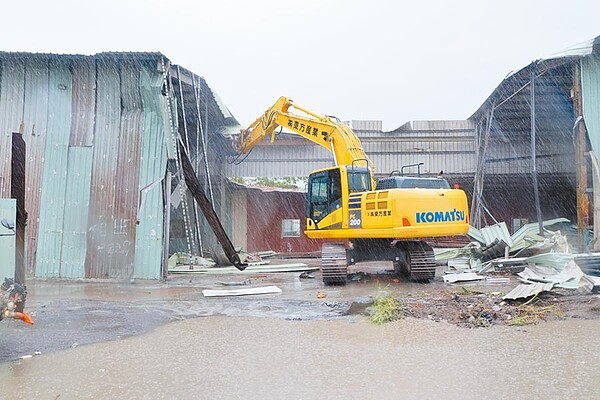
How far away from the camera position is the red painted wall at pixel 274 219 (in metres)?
23.7

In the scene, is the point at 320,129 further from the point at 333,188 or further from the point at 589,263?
the point at 589,263

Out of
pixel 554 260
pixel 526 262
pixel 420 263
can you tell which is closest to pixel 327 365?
pixel 420 263

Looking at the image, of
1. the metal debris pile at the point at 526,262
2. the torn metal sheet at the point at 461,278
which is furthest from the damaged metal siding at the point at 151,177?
the metal debris pile at the point at 526,262

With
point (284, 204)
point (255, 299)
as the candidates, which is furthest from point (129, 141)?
point (284, 204)

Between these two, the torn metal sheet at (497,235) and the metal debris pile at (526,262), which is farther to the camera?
the torn metal sheet at (497,235)

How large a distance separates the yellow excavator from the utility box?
6632 millimetres

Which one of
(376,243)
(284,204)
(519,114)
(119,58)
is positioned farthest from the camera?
(284,204)

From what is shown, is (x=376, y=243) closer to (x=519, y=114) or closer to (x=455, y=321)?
(x=455, y=321)

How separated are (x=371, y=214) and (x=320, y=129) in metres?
3.50

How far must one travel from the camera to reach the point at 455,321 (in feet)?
22.0

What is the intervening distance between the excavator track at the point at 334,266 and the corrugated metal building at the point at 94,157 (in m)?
4.06

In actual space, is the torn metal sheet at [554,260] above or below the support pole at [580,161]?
below

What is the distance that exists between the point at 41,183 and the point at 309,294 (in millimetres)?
7630

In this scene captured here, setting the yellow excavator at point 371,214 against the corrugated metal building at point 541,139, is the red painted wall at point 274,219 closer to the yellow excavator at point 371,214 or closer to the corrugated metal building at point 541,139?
the corrugated metal building at point 541,139
